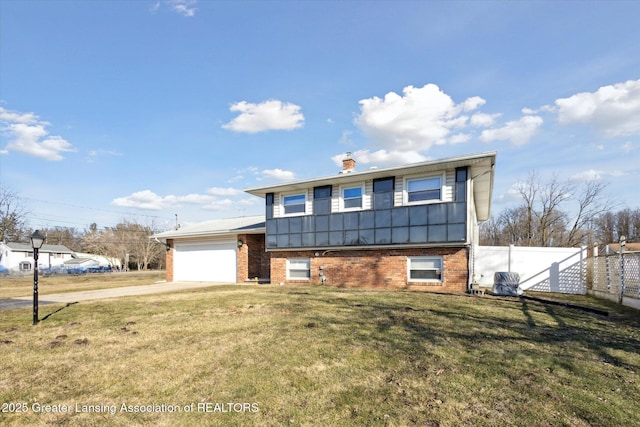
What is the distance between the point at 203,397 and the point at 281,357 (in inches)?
52.0

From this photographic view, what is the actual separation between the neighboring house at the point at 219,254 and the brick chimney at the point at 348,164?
538 cm

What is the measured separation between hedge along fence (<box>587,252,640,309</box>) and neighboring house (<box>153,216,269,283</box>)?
14417 millimetres

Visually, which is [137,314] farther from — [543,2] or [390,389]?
[543,2]

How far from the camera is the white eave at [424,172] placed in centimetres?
1212

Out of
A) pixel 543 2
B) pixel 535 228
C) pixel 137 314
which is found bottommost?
pixel 137 314

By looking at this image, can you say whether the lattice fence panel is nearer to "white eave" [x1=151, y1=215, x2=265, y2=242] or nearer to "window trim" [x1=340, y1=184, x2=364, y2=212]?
"window trim" [x1=340, y1=184, x2=364, y2=212]

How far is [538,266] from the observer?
14695 mm

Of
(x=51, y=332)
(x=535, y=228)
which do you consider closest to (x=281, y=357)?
(x=51, y=332)

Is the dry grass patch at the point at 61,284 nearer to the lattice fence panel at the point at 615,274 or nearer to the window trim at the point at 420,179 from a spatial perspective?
the window trim at the point at 420,179

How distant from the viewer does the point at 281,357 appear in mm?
4730

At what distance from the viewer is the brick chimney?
16.5m

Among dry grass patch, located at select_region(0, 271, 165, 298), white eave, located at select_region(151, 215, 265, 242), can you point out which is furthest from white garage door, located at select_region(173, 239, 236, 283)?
dry grass patch, located at select_region(0, 271, 165, 298)

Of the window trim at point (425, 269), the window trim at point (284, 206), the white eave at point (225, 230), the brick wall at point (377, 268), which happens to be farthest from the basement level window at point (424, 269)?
the white eave at point (225, 230)

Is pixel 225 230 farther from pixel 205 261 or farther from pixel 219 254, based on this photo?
pixel 205 261
